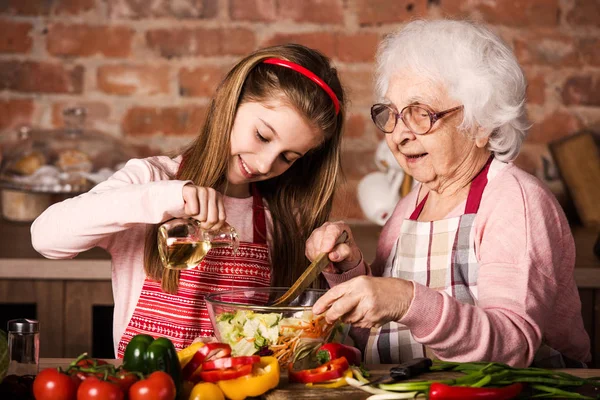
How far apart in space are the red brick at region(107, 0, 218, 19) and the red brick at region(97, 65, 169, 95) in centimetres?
19

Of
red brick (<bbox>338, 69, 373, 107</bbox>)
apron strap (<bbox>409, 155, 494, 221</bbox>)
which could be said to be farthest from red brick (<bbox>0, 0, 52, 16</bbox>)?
apron strap (<bbox>409, 155, 494, 221</bbox>)

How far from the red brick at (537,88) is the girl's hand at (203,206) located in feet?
6.23

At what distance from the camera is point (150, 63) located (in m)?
3.14

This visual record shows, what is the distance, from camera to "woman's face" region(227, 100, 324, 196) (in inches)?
72.4

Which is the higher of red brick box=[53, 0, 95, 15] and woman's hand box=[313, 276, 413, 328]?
red brick box=[53, 0, 95, 15]

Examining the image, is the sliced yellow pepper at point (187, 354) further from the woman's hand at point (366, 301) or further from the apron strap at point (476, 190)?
the apron strap at point (476, 190)

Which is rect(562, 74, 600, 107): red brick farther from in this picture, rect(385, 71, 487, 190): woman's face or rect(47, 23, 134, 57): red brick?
rect(47, 23, 134, 57): red brick

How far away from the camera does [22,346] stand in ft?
4.62

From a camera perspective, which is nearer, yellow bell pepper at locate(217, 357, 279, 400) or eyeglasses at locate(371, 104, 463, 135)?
yellow bell pepper at locate(217, 357, 279, 400)

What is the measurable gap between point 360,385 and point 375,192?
5.13 ft

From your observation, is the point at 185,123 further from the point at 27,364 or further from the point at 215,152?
the point at 27,364

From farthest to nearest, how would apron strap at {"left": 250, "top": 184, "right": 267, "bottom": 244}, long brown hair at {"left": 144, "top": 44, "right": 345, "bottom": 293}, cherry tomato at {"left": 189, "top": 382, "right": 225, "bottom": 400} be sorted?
apron strap at {"left": 250, "top": 184, "right": 267, "bottom": 244}
long brown hair at {"left": 144, "top": 44, "right": 345, "bottom": 293}
cherry tomato at {"left": 189, "top": 382, "right": 225, "bottom": 400}

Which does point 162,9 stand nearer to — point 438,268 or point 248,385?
point 438,268

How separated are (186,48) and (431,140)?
1.59m
